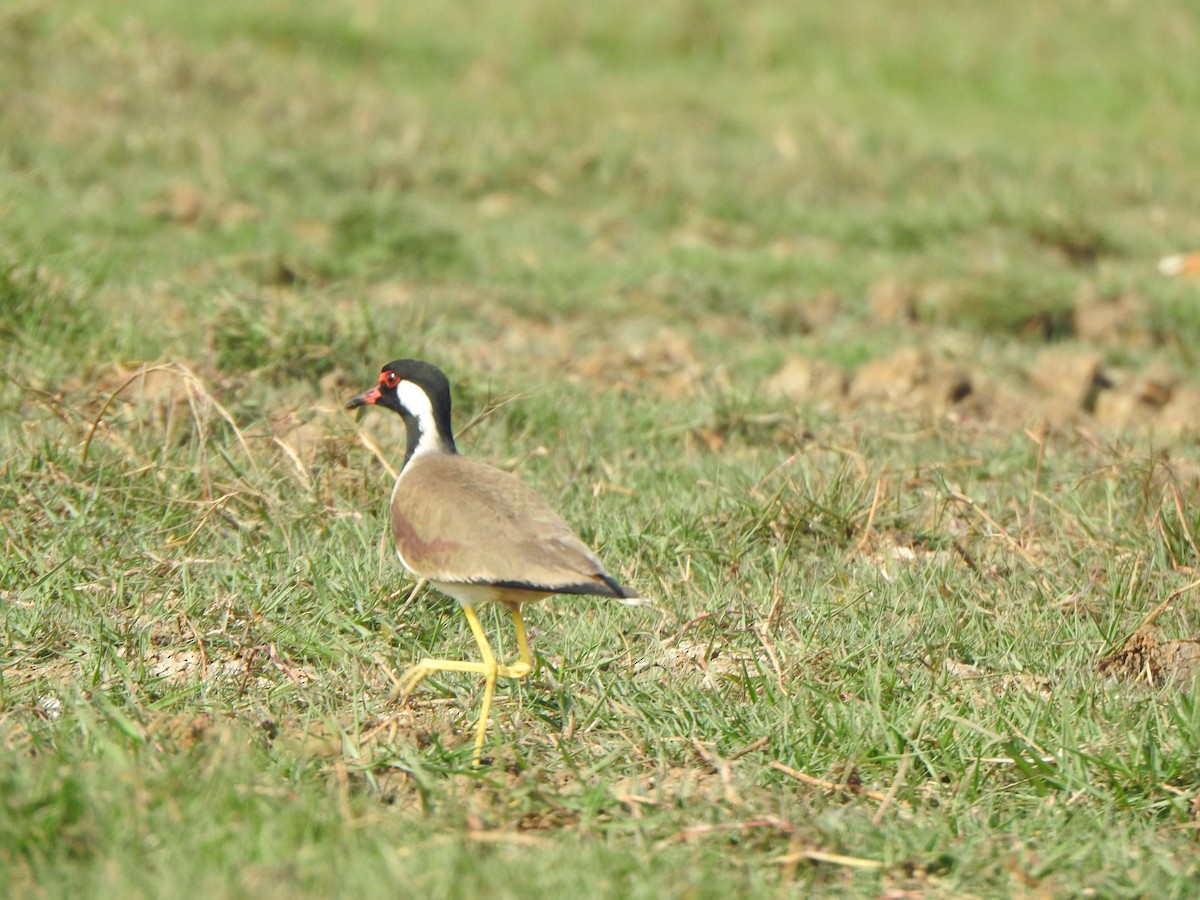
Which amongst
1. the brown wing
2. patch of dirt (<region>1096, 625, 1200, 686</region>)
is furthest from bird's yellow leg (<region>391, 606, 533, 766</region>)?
patch of dirt (<region>1096, 625, 1200, 686</region>)

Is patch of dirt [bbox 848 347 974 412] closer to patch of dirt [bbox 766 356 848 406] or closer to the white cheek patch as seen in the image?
patch of dirt [bbox 766 356 848 406]

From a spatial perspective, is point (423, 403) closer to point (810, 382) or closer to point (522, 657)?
point (522, 657)

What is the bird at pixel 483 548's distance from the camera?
3.43 m

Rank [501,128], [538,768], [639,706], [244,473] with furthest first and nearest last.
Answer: [501,128]
[244,473]
[639,706]
[538,768]

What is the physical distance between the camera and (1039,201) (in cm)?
979

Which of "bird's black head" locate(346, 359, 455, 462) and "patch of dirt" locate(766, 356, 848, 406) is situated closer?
"bird's black head" locate(346, 359, 455, 462)

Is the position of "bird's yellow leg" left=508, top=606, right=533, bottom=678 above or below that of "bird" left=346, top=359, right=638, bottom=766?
below

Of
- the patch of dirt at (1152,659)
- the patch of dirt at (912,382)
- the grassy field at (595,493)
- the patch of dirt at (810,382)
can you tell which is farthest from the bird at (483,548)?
the patch of dirt at (912,382)

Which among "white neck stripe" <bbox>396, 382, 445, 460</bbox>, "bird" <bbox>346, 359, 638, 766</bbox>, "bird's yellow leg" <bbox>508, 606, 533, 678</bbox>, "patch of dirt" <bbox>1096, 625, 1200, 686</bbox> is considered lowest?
"patch of dirt" <bbox>1096, 625, 1200, 686</bbox>

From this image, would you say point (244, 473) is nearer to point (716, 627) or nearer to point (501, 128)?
point (716, 627)

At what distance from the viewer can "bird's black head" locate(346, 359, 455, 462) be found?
404 centimetres

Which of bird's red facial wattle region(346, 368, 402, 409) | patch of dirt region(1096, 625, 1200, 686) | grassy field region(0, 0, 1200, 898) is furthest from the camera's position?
→ bird's red facial wattle region(346, 368, 402, 409)

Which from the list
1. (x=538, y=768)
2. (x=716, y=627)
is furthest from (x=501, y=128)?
(x=538, y=768)

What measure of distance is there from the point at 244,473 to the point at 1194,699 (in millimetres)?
2768
